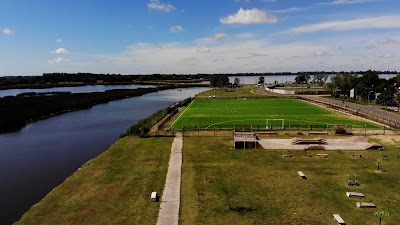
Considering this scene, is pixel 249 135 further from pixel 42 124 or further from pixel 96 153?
pixel 42 124

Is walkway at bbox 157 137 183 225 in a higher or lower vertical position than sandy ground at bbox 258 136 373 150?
lower

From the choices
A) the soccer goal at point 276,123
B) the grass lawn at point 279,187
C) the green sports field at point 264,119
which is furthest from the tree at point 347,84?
the grass lawn at point 279,187

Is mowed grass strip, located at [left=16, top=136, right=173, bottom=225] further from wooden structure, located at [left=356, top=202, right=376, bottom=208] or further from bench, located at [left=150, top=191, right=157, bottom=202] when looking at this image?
wooden structure, located at [left=356, top=202, right=376, bottom=208]

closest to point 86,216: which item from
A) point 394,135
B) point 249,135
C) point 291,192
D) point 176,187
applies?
point 176,187

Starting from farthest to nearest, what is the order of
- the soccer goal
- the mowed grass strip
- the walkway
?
1. the soccer goal
2. the mowed grass strip
3. the walkway

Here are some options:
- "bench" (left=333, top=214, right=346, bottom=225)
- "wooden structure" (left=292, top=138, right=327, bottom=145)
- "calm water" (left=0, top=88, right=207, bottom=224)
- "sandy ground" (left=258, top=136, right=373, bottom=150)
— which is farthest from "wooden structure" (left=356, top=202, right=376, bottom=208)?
"calm water" (left=0, top=88, right=207, bottom=224)

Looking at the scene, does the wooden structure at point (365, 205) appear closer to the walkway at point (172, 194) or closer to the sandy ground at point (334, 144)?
the walkway at point (172, 194)
